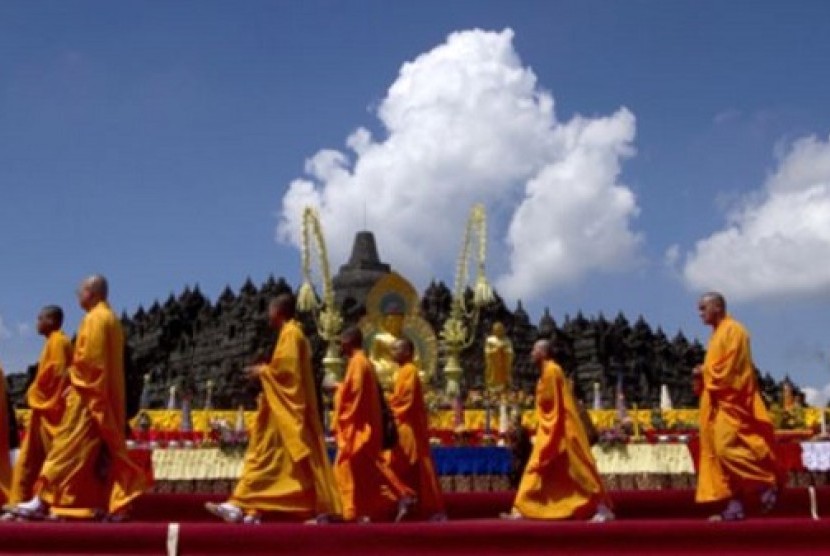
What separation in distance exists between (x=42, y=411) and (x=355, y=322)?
3253cm

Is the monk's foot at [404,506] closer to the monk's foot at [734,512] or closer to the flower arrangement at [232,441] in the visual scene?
the monk's foot at [734,512]

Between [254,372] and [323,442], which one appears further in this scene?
[254,372]

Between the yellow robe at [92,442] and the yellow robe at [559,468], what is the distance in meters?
2.94

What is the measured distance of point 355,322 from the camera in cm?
3988

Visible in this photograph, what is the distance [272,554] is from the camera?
600cm

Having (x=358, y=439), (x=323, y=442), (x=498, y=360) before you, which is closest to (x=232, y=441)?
(x=358, y=439)

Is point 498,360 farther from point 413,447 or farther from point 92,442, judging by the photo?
point 92,442

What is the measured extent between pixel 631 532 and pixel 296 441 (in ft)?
7.15

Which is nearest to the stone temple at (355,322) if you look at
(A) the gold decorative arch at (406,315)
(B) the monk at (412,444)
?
(A) the gold decorative arch at (406,315)

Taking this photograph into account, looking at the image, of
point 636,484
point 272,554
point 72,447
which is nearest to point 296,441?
point 272,554

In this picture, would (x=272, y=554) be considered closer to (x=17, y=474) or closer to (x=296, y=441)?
(x=296, y=441)

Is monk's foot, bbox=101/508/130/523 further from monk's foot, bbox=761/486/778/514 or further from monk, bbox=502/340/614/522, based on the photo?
monk's foot, bbox=761/486/778/514

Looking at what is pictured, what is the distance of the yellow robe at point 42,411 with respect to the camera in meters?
7.34

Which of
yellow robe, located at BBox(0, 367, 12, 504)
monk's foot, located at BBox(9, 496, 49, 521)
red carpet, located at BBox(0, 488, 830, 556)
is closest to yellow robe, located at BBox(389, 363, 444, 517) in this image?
red carpet, located at BBox(0, 488, 830, 556)
